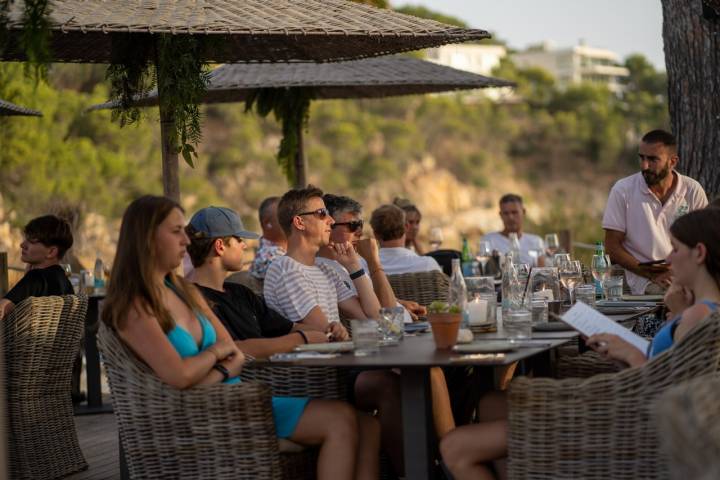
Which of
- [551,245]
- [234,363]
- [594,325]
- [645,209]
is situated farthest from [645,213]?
[234,363]

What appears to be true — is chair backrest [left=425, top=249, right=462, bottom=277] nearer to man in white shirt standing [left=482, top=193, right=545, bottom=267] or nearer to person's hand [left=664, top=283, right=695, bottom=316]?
man in white shirt standing [left=482, top=193, right=545, bottom=267]

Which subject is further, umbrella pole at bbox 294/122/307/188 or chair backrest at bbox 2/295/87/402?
umbrella pole at bbox 294/122/307/188

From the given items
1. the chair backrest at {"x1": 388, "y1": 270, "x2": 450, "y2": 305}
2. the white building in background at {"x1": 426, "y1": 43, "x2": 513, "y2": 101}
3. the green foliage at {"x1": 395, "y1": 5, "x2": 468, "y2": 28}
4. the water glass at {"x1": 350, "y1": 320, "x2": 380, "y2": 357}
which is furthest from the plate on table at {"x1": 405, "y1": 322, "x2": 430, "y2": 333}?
the white building in background at {"x1": 426, "y1": 43, "x2": 513, "y2": 101}

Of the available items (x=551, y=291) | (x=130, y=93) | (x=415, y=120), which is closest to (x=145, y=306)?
(x=551, y=291)

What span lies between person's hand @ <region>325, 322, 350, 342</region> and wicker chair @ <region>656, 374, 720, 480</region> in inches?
85.9

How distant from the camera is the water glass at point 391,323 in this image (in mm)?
4227

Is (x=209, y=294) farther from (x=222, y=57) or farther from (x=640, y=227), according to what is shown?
(x=640, y=227)

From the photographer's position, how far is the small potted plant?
3.95m

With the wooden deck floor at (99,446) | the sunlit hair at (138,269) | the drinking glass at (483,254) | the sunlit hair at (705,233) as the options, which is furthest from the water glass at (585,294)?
the drinking glass at (483,254)

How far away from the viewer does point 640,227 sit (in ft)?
22.6

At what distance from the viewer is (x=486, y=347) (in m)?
3.82

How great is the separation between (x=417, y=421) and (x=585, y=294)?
1945 millimetres

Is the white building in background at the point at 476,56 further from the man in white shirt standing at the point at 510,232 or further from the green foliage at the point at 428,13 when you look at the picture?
the man in white shirt standing at the point at 510,232

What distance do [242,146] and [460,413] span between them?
31.4m
